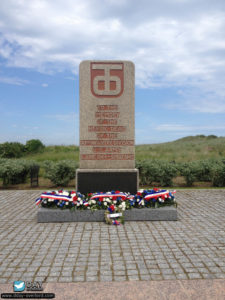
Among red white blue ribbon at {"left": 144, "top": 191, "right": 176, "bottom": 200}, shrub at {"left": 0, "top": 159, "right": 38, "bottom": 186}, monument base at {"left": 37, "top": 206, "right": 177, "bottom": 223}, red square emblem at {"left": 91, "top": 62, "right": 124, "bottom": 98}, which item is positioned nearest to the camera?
monument base at {"left": 37, "top": 206, "right": 177, "bottom": 223}

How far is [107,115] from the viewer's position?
6910 mm

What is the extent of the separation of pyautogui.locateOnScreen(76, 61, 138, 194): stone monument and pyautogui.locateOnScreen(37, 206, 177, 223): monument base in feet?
4.25

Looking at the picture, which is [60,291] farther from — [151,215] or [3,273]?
[151,215]

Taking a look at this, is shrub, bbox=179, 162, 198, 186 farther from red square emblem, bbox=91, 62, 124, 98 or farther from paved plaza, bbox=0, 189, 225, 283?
red square emblem, bbox=91, 62, 124, 98

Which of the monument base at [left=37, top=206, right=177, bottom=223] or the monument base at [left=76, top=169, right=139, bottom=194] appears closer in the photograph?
the monument base at [left=37, top=206, right=177, bottom=223]

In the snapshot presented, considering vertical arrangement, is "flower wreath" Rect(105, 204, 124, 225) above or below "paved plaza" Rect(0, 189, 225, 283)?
above

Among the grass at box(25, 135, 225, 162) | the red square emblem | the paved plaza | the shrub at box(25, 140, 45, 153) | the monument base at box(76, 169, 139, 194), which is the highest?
the red square emblem

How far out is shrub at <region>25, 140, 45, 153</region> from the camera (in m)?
27.6

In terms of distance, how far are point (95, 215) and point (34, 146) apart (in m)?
23.9

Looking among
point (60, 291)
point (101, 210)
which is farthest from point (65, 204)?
point (60, 291)

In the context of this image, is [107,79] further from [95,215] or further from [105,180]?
[95,215]

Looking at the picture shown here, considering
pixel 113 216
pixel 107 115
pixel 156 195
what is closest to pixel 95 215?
pixel 113 216

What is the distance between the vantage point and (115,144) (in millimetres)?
6949

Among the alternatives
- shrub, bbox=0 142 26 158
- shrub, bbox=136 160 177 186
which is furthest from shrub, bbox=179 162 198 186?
shrub, bbox=0 142 26 158
